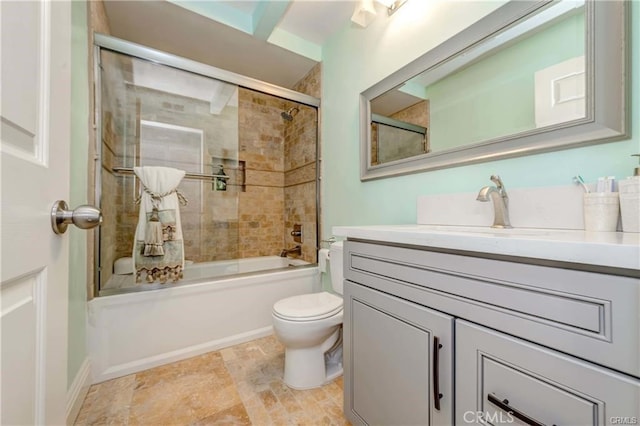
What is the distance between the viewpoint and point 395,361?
0.89 meters

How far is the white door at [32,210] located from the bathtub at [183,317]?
1.17m

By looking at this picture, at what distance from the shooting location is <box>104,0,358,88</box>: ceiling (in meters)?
1.82

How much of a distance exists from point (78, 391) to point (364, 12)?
264 centimetres

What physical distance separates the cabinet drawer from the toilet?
624 mm

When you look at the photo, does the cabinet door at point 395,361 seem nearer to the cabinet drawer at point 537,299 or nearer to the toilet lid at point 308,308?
the cabinet drawer at point 537,299

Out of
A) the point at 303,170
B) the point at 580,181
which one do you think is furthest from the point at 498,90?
the point at 303,170

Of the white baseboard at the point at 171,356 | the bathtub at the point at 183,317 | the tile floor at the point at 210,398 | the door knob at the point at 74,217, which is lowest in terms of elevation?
the tile floor at the point at 210,398

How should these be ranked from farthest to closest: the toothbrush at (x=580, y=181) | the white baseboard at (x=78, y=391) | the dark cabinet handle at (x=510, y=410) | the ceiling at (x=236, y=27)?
1. the ceiling at (x=236, y=27)
2. the white baseboard at (x=78, y=391)
3. the toothbrush at (x=580, y=181)
4. the dark cabinet handle at (x=510, y=410)

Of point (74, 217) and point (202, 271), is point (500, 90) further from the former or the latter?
point (202, 271)

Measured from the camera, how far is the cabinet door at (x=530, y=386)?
48 cm

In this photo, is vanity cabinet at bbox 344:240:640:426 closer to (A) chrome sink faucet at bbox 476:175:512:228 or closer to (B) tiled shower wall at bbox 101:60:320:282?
(A) chrome sink faucet at bbox 476:175:512:228

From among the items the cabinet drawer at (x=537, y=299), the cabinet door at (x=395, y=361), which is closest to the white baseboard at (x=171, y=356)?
the cabinet door at (x=395, y=361)

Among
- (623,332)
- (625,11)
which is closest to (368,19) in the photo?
(625,11)

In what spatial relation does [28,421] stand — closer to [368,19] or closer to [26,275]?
[26,275]
